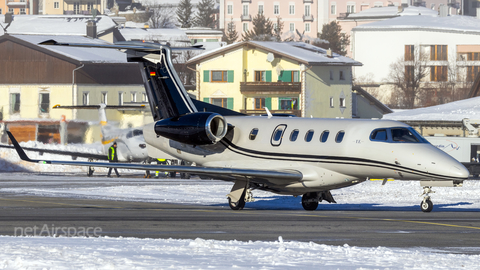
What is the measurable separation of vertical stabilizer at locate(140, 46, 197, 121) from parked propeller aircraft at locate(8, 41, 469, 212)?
0.11ft

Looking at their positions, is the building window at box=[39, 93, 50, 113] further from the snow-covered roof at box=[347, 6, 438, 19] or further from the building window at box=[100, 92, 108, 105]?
the snow-covered roof at box=[347, 6, 438, 19]

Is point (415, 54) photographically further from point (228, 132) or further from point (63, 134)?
point (228, 132)

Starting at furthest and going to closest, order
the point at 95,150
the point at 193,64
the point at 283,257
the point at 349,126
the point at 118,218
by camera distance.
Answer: the point at 193,64
the point at 95,150
the point at 349,126
the point at 118,218
the point at 283,257

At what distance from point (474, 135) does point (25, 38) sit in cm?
4179

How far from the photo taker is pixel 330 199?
83.3ft

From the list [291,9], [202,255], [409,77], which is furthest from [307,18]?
[202,255]

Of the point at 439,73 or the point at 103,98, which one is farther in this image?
the point at 439,73

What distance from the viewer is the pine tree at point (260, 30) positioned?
135m

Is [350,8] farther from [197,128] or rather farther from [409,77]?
[197,128]

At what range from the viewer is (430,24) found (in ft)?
405

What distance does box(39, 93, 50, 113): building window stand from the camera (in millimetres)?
68387

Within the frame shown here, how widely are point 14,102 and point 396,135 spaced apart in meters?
52.4

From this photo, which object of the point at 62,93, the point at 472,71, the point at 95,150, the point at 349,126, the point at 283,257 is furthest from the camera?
the point at 472,71

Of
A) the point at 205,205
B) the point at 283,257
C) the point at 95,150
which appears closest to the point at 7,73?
the point at 95,150
